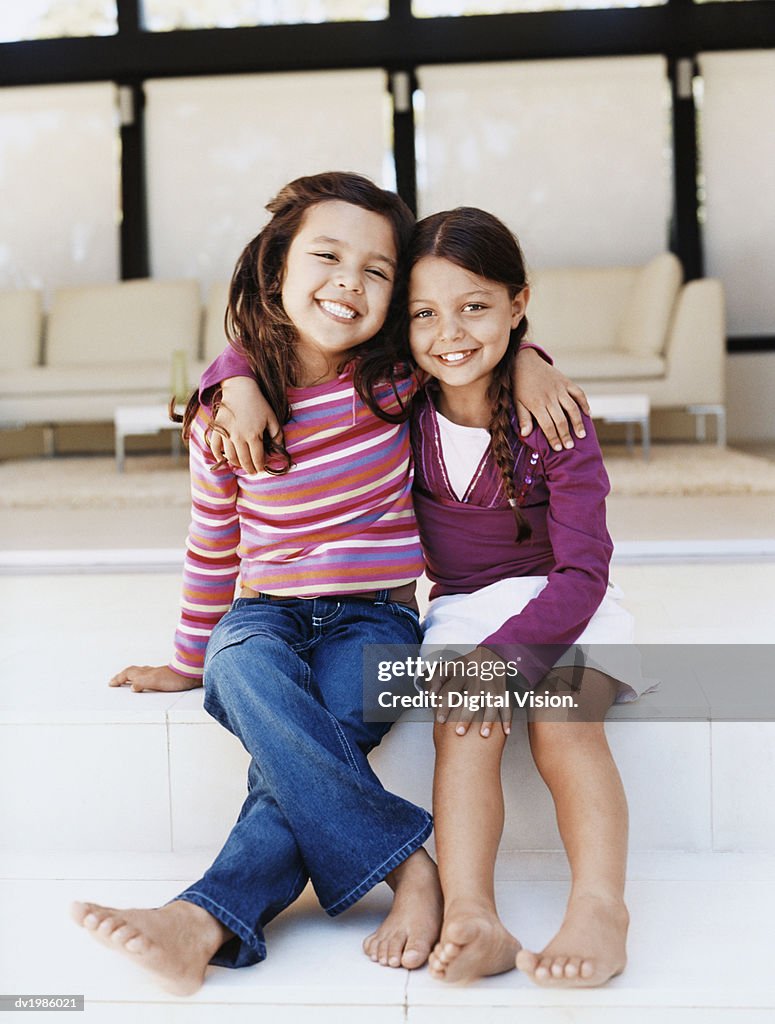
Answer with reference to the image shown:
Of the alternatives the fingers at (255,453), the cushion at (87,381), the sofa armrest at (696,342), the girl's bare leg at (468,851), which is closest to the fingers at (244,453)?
the fingers at (255,453)

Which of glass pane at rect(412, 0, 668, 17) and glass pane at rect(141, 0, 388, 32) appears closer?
glass pane at rect(412, 0, 668, 17)

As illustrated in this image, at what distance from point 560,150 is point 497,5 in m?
0.86

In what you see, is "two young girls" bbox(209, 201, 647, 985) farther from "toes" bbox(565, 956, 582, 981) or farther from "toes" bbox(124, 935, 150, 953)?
"toes" bbox(124, 935, 150, 953)

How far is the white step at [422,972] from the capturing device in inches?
39.0

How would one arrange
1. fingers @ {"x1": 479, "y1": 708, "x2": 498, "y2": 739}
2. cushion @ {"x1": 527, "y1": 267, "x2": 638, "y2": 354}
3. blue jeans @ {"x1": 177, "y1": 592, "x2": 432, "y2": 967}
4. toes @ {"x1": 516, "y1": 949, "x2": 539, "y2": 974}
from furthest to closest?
cushion @ {"x1": 527, "y1": 267, "x2": 638, "y2": 354} → fingers @ {"x1": 479, "y1": 708, "x2": 498, "y2": 739} → blue jeans @ {"x1": 177, "y1": 592, "x2": 432, "y2": 967} → toes @ {"x1": 516, "y1": 949, "x2": 539, "y2": 974}

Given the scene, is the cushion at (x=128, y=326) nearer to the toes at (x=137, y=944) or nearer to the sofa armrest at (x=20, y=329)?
the sofa armrest at (x=20, y=329)

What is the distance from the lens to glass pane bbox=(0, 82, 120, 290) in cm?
646

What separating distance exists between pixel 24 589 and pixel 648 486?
6.68 ft

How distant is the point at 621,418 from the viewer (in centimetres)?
433

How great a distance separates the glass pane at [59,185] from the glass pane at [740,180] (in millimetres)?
3370

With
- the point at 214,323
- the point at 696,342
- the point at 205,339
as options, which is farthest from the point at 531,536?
the point at 205,339

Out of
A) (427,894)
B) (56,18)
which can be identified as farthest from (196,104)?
(427,894)

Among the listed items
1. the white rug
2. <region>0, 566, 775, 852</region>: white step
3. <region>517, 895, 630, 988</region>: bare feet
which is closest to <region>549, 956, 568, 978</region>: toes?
<region>517, 895, 630, 988</region>: bare feet

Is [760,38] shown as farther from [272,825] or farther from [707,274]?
[272,825]
